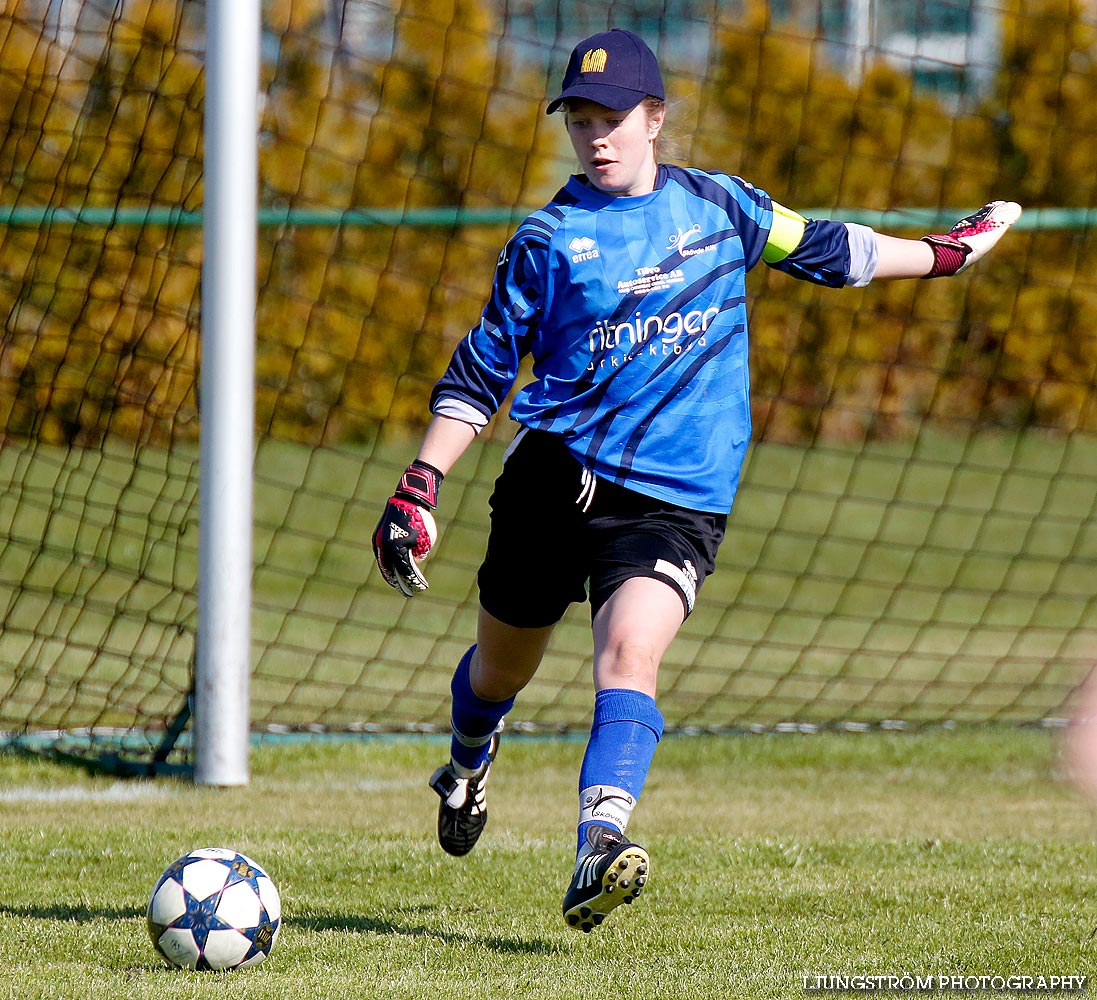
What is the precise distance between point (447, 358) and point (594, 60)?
8073mm

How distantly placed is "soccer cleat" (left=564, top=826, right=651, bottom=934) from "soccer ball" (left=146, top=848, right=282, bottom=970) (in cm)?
70

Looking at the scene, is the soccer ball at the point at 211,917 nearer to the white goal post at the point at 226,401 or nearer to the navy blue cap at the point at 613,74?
the navy blue cap at the point at 613,74

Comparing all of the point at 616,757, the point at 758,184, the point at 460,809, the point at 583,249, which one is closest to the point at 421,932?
the point at 460,809

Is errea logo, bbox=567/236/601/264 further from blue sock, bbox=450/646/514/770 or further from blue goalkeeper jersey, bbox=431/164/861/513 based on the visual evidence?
blue sock, bbox=450/646/514/770

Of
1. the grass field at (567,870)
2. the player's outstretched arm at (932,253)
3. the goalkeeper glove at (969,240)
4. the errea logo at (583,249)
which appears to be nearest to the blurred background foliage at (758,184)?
Result: the grass field at (567,870)

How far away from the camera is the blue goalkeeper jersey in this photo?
3471 millimetres

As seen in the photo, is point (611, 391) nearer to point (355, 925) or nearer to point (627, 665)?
point (627, 665)

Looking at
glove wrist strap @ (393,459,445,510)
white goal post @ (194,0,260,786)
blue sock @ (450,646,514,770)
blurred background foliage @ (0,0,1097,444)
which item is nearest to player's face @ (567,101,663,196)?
glove wrist strap @ (393,459,445,510)

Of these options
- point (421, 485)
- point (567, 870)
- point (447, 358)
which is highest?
point (421, 485)

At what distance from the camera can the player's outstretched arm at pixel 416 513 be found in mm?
3248

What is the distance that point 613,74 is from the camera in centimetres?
341

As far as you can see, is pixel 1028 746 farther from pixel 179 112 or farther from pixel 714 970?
pixel 179 112

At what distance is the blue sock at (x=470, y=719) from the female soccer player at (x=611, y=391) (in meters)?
0.40

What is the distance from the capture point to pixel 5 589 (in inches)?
348
